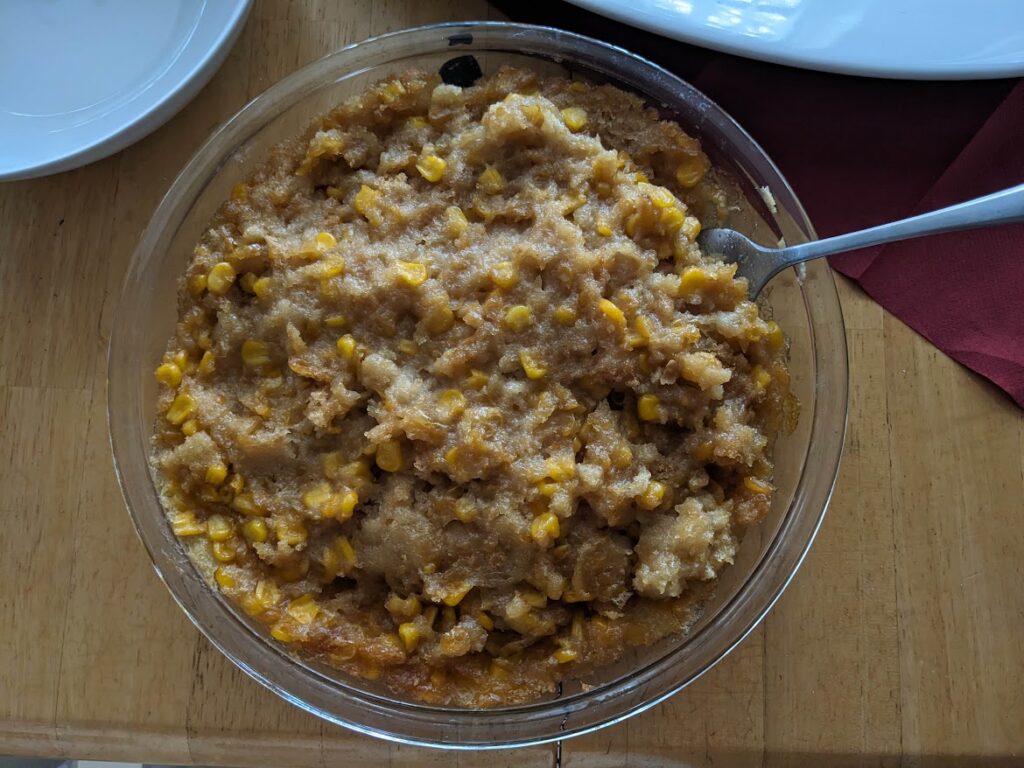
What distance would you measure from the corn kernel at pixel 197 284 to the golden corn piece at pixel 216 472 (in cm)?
36

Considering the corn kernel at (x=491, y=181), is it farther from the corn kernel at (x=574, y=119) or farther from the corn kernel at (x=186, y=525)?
the corn kernel at (x=186, y=525)

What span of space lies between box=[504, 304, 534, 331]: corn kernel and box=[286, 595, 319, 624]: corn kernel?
0.66m

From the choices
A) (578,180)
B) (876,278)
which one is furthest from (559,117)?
(876,278)

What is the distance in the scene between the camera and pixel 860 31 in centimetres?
198

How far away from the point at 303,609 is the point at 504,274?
Result: 75 cm

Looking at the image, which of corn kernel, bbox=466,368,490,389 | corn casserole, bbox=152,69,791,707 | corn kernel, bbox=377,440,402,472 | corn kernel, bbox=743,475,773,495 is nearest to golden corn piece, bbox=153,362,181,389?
corn casserole, bbox=152,69,791,707

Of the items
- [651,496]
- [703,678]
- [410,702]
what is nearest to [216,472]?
[410,702]

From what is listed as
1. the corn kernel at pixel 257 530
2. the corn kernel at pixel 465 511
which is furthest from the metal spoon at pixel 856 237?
the corn kernel at pixel 257 530

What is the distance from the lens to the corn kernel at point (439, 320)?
1697mm

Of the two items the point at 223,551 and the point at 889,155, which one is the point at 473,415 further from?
the point at 889,155

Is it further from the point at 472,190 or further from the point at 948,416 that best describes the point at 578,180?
the point at 948,416

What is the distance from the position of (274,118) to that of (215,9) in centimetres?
35

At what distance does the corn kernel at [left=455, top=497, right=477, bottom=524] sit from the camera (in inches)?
66.1

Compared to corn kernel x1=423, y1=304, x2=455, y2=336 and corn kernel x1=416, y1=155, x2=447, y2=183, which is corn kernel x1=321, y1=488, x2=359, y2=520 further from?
corn kernel x1=416, y1=155, x2=447, y2=183
